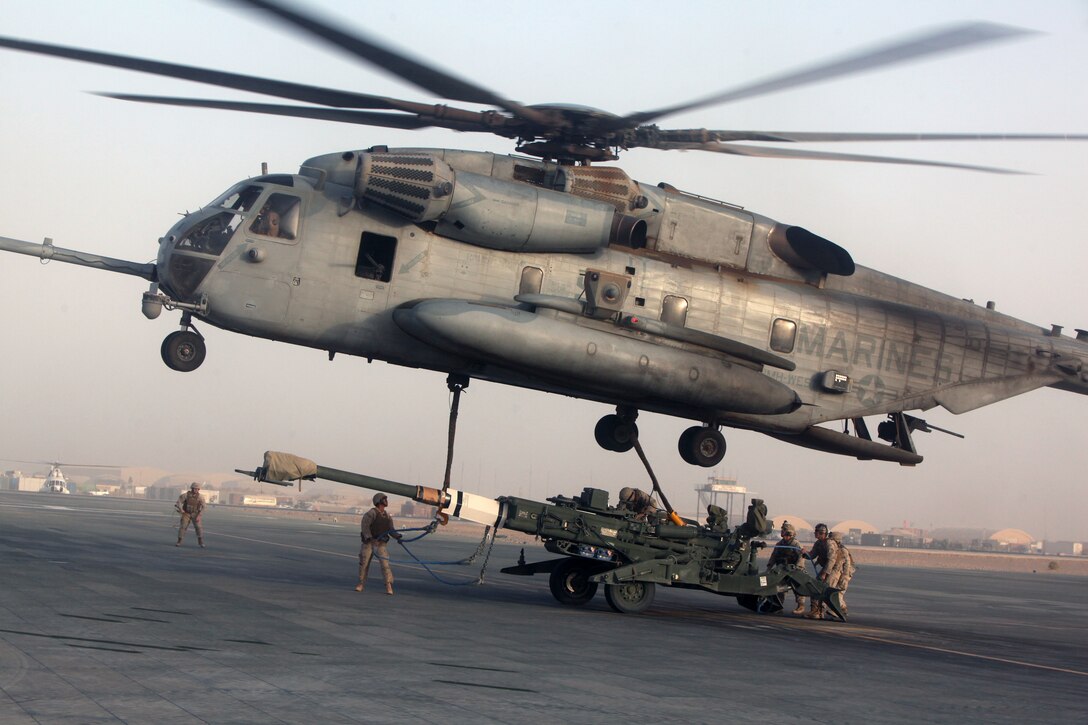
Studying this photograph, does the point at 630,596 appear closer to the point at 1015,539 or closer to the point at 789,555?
the point at 789,555

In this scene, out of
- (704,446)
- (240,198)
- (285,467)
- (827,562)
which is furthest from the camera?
(827,562)

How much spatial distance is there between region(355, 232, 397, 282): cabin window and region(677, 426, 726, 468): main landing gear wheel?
5.56m

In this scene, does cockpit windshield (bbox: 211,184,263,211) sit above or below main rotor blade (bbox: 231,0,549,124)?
below

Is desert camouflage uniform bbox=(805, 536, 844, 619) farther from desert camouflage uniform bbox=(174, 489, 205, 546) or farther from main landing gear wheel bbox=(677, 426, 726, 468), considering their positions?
desert camouflage uniform bbox=(174, 489, 205, 546)

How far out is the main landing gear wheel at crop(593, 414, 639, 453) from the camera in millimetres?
19109

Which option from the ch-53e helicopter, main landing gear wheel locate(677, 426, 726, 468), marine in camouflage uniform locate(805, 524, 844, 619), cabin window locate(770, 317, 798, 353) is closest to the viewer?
the ch-53e helicopter

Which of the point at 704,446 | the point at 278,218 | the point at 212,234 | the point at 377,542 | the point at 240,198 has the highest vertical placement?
the point at 240,198

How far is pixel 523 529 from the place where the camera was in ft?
53.7

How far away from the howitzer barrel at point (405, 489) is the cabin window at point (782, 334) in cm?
545

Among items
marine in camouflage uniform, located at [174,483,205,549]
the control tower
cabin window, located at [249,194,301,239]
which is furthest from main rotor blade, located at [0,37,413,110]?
the control tower

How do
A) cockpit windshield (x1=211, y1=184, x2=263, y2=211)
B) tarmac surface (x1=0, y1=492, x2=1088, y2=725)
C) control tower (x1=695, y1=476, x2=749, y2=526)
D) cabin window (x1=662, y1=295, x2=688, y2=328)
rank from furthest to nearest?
control tower (x1=695, y1=476, x2=749, y2=526) → cabin window (x1=662, y1=295, x2=688, y2=328) → cockpit windshield (x1=211, y1=184, x2=263, y2=211) → tarmac surface (x1=0, y1=492, x2=1088, y2=725)

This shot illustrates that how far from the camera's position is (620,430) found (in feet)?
62.7

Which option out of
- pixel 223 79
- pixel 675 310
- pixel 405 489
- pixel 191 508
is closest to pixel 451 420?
pixel 405 489

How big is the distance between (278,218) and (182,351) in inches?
93.1
